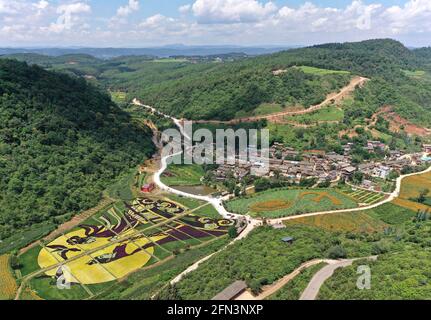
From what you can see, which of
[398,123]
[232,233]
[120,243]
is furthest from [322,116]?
[120,243]

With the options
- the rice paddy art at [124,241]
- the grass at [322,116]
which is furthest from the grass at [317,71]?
the rice paddy art at [124,241]

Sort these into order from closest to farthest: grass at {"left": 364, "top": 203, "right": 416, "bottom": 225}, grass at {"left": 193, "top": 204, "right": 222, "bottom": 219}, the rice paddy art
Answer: the rice paddy art
grass at {"left": 364, "top": 203, "right": 416, "bottom": 225}
grass at {"left": 193, "top": 204, "right": 222, "bottom": 219}

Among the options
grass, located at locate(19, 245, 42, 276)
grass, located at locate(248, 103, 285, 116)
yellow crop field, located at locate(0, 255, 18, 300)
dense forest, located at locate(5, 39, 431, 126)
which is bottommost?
yellow crop field, located at locate(0, 255, 18, 300)

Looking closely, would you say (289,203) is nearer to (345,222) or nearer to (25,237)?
(345,222)

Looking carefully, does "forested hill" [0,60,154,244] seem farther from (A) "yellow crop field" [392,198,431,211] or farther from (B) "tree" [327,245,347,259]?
(A) "yellow crop field" [392,198,431,211]

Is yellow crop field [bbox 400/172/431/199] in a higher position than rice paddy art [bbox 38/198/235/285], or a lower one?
higher

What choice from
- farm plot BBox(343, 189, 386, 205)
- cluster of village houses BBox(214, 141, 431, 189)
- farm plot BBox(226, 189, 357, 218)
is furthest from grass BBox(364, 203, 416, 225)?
cluster of village houses BBox(214, 141, 431, 189)
